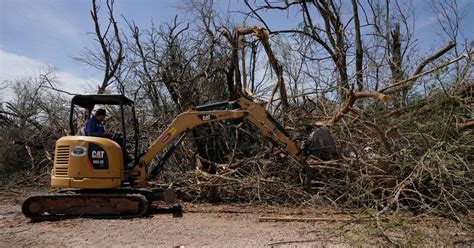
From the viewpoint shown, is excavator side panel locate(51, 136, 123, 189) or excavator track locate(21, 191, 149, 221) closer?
excavator side panel locate(51, 136, 123, 189)

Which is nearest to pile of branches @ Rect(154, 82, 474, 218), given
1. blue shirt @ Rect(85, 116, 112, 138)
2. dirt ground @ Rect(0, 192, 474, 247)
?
dirt ground @ Rect(0, 192, 474, 247)

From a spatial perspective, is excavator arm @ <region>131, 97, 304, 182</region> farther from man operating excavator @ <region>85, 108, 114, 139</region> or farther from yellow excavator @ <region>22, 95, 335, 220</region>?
man operating excavator @ <region>85, 108, 114, 139</region>

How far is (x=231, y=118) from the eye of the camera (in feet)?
26.7

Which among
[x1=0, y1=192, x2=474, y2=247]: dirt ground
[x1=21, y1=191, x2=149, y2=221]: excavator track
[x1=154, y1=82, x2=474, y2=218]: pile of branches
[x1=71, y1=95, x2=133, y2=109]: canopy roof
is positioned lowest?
[x1=0, y1=192, x2=474, y2=247]: dirt ground

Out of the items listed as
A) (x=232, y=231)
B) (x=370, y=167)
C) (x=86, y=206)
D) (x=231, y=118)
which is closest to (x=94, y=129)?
(x=86, y=206)

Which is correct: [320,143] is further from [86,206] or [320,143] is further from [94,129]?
[86,206]

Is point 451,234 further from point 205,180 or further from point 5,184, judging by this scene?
point 5,184

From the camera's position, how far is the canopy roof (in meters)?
7.84

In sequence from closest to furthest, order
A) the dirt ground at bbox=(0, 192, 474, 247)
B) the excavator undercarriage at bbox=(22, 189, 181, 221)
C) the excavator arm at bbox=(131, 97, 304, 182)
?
the dirt ground at bbox=(0, 192, 474, 247) → the excavator undercarriage at bbox=(22, 189, 181, 221) → the excavator arm at bbox=(131, 97, 304, 182)

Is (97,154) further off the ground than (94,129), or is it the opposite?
(94,129)

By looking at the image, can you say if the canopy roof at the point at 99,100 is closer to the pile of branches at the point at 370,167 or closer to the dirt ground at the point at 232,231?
the dirt ground at the point at 232,231

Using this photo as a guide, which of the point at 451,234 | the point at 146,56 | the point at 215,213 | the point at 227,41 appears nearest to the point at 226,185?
the point at 215,213

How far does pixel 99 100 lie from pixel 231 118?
7.99ft

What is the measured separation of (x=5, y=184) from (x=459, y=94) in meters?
11.0
